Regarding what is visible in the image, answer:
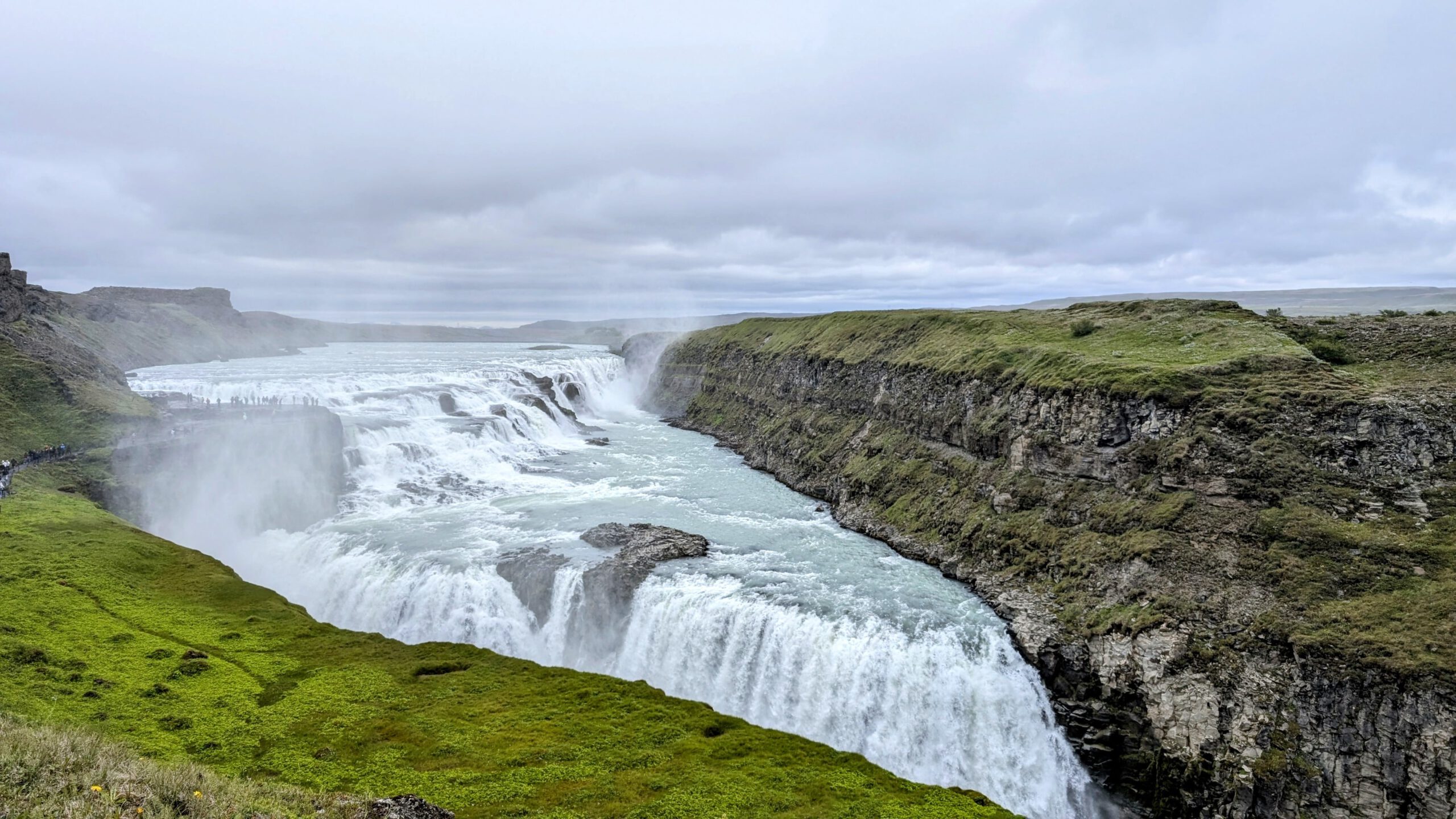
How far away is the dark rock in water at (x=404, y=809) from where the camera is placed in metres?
12.6

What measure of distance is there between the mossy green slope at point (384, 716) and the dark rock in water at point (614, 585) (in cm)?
579

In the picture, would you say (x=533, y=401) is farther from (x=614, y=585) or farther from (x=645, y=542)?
(x=614, y=585)

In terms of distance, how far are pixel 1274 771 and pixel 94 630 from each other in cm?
3398

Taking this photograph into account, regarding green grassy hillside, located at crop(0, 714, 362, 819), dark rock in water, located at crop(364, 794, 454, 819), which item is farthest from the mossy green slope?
green grassy hillside, located at crop(0, 714, 362, 819)

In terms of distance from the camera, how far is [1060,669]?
23344mm

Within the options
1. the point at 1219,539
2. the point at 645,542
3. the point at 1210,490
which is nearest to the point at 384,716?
the point at 645,542

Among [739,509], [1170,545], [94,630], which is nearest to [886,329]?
[739,509]

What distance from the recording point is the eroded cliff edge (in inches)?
698

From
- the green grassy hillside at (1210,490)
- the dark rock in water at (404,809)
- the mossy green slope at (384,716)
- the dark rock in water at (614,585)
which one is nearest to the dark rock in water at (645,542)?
the dark rock in water at (614,585)

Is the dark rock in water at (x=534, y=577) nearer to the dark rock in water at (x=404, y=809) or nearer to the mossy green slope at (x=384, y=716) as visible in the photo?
the mossy green slope at (x=384, y=716)

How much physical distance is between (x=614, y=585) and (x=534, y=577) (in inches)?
156

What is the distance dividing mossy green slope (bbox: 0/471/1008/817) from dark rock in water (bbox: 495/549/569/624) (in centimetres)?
607

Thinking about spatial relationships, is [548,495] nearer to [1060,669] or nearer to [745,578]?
[745,578]

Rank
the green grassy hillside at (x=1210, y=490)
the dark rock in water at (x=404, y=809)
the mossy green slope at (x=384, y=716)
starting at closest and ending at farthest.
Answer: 1. the dark rock in water at (x=404, y=809)
2. the mossy green slope at (x=384, y=716)
3. the green grassy hillside at (x=1210, y=490)
